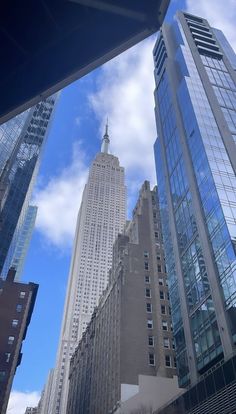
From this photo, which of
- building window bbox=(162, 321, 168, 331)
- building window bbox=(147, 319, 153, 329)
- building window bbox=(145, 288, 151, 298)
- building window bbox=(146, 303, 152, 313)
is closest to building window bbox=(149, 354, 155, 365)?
building window bbox=(162, 321, 168, 331)

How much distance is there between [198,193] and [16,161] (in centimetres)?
6404

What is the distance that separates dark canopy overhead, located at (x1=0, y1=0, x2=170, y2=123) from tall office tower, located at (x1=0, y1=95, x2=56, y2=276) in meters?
84.9

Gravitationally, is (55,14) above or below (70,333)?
below

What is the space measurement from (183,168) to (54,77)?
64592 millimetres

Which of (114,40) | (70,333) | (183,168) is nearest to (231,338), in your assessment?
(183,168)

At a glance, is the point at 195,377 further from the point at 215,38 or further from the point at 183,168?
the point at 215,38

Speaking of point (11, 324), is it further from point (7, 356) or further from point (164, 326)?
point (164, 326)

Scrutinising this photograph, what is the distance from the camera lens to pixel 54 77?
6.70m

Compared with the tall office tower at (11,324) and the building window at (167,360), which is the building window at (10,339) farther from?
the building window at (167,360)

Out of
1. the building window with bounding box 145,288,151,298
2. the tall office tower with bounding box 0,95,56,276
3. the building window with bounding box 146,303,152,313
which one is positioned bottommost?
the building window with bounding box 146,303,152,313

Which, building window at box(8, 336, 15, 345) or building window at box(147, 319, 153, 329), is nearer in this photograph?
building window at box(8, 336, 15, 345)

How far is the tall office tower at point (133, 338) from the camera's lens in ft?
259

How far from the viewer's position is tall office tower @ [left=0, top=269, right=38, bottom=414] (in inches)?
3181

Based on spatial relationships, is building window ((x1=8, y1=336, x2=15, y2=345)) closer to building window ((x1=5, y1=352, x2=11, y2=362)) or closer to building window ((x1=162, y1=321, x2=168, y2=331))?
building window ((x1=5, y1=352, x2=11, y2=362))
